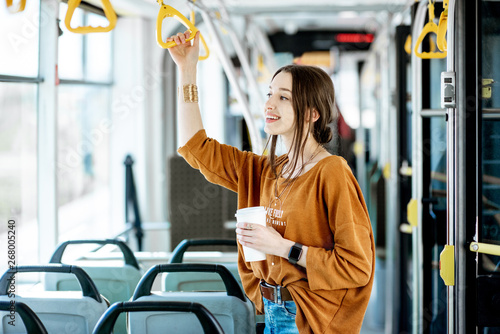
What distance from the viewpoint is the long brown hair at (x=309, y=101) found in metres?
1.71

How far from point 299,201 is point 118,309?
58cm

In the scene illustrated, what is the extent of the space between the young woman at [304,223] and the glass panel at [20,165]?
1522 millimetres

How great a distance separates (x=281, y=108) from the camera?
171 centimetres

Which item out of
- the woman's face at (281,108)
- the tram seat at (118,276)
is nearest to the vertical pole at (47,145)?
the tram seat at (118,276)

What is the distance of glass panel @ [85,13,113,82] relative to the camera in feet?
13.8

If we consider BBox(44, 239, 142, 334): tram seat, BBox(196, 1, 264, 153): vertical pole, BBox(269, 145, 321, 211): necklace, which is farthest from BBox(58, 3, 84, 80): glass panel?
BBox(269, 145, 321, 211): necklace

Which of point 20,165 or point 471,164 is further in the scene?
point 20,165

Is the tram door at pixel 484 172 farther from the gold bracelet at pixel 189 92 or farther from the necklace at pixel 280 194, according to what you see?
the gold bracelet at pixel 189 92

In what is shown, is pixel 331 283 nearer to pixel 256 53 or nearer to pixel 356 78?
pixel 256 53

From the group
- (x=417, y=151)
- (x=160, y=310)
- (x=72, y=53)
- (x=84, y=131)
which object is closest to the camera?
(x=160, y=310)

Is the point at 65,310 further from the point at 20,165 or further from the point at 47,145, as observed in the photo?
the point at 20,165

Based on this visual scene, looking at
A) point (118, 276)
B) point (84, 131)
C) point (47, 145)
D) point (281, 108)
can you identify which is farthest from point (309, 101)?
point (84, 131)

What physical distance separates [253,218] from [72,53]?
2803mm

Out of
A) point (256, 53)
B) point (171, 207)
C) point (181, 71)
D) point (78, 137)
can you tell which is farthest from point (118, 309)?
point (256, 53)
